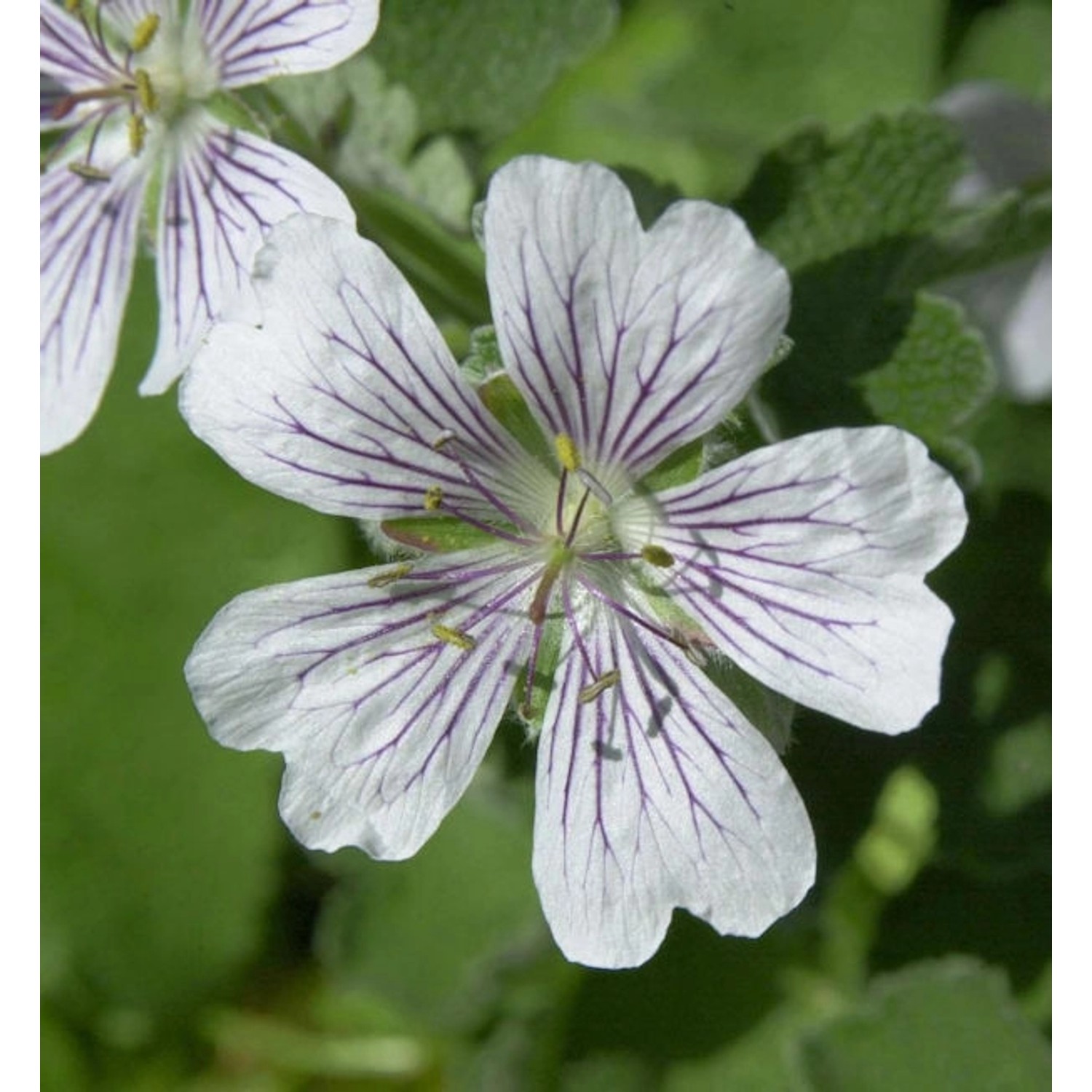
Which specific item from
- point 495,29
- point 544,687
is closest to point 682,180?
point 495,29

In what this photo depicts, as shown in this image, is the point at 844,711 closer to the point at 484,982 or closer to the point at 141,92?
the point at 141,92

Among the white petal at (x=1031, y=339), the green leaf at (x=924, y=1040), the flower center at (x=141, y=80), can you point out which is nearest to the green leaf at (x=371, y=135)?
the flower center at (x=141, y=80)

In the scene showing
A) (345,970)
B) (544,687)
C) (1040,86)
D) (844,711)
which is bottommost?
(345,970)

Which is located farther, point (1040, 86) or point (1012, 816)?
point (1040, 86)

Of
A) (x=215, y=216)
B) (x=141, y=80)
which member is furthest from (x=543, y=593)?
(x=141, y=80)

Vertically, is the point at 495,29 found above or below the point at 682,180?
above

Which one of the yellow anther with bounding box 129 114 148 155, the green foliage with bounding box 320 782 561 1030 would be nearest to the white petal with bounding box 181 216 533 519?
the yellow anther with bounding box 129 114 148 155

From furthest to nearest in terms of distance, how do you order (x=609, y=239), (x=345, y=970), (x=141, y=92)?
(x=345, y=970) < (x=141, y=92) < (x=609, y=239)

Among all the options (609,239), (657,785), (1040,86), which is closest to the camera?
(609,239)
